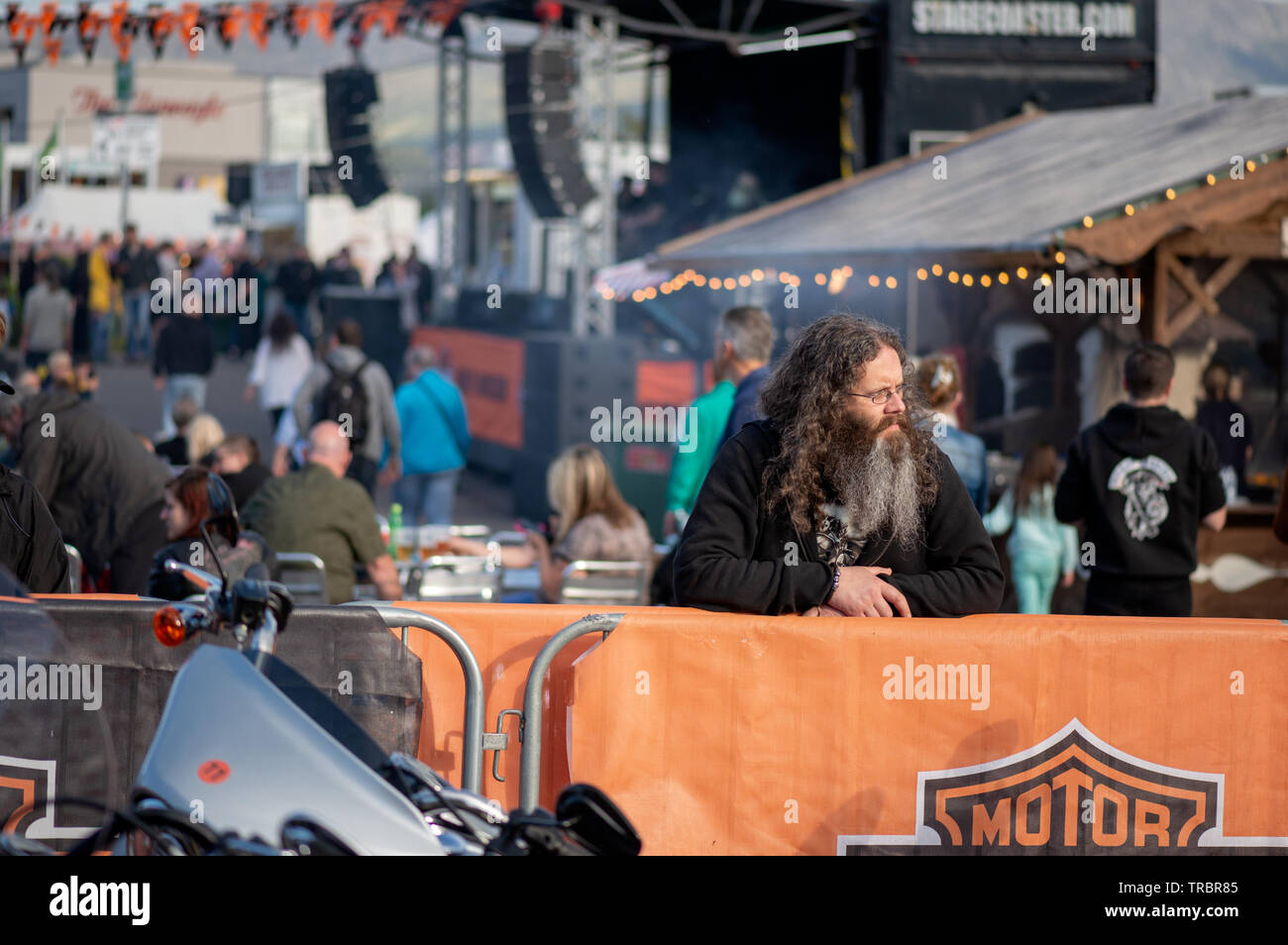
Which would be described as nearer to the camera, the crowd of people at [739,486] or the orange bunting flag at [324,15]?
the crowd of people at [739,486]

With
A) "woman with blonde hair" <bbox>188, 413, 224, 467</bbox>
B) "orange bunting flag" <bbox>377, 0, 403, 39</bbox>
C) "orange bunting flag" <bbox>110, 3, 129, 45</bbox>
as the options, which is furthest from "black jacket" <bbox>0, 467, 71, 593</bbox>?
Answer: "orange bunting flag" <bbox>110, 3, 129, 45</bbox>

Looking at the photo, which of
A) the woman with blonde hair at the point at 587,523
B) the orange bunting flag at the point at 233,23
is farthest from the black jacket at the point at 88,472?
the orange bunting flag at the point at 233,23

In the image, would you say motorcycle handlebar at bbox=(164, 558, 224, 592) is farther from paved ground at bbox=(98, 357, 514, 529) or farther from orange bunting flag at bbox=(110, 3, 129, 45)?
orange bunting flag at bbox=(110, 3, 129, 45)

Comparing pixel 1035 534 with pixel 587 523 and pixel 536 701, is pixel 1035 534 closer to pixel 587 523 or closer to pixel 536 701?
pixel 587 523

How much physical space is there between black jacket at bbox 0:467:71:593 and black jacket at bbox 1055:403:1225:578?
4061 millimetres

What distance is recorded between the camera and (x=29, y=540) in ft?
14.8

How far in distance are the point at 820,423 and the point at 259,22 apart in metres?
15.0

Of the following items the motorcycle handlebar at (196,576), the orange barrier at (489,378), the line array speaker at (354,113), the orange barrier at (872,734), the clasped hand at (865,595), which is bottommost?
Answer: the orange barrier at (872,734)

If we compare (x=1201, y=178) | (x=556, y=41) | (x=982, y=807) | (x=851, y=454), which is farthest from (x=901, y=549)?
(x=556, y=41)

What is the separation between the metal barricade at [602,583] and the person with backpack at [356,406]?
14.2ft

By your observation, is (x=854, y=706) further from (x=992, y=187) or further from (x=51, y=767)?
(x=992, y=187)

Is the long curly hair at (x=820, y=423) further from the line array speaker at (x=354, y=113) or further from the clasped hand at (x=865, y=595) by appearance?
the line array speaker at (x=354, y=113)

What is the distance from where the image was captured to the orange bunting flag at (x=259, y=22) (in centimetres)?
1692

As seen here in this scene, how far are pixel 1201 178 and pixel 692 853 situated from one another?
23.8 feet
